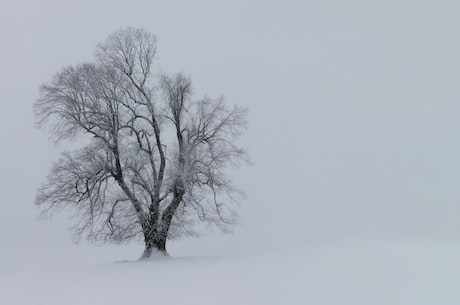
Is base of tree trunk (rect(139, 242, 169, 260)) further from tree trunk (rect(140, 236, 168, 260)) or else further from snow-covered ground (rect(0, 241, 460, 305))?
snow-covered ground (rect(0, 241, 460, 305))

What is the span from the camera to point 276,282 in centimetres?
1423

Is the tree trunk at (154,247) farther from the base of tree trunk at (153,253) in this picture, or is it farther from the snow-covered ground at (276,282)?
the snow-covered ground at (276,282)

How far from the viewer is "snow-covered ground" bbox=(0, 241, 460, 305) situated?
1192cm

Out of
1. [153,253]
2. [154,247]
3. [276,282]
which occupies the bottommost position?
[276,282]

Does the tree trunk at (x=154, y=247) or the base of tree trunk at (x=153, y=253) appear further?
the tree trunk at (x=154, y=247)

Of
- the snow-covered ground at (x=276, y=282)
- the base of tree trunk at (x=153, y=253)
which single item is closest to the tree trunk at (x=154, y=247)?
the base of tree trunk at (x=153, y=253)

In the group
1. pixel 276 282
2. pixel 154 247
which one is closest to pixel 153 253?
pixel 154 247

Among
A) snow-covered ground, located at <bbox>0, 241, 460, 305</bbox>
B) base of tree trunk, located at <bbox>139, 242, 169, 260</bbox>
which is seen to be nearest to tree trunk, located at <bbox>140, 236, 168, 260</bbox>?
base of tree trunk, located at <bbox>139, 242, 169, 260</bbox>

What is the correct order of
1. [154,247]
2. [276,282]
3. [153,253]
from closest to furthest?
[276,282] < [153,253] < [154,247]

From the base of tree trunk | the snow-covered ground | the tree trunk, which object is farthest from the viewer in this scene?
the tree trunk

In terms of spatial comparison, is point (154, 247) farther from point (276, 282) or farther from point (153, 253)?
point (276, 282)

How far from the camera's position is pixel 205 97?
27094 mm

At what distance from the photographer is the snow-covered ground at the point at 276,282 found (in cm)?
1192

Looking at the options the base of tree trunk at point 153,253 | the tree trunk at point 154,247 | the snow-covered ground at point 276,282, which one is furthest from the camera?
the tree trunk at point 154,247
